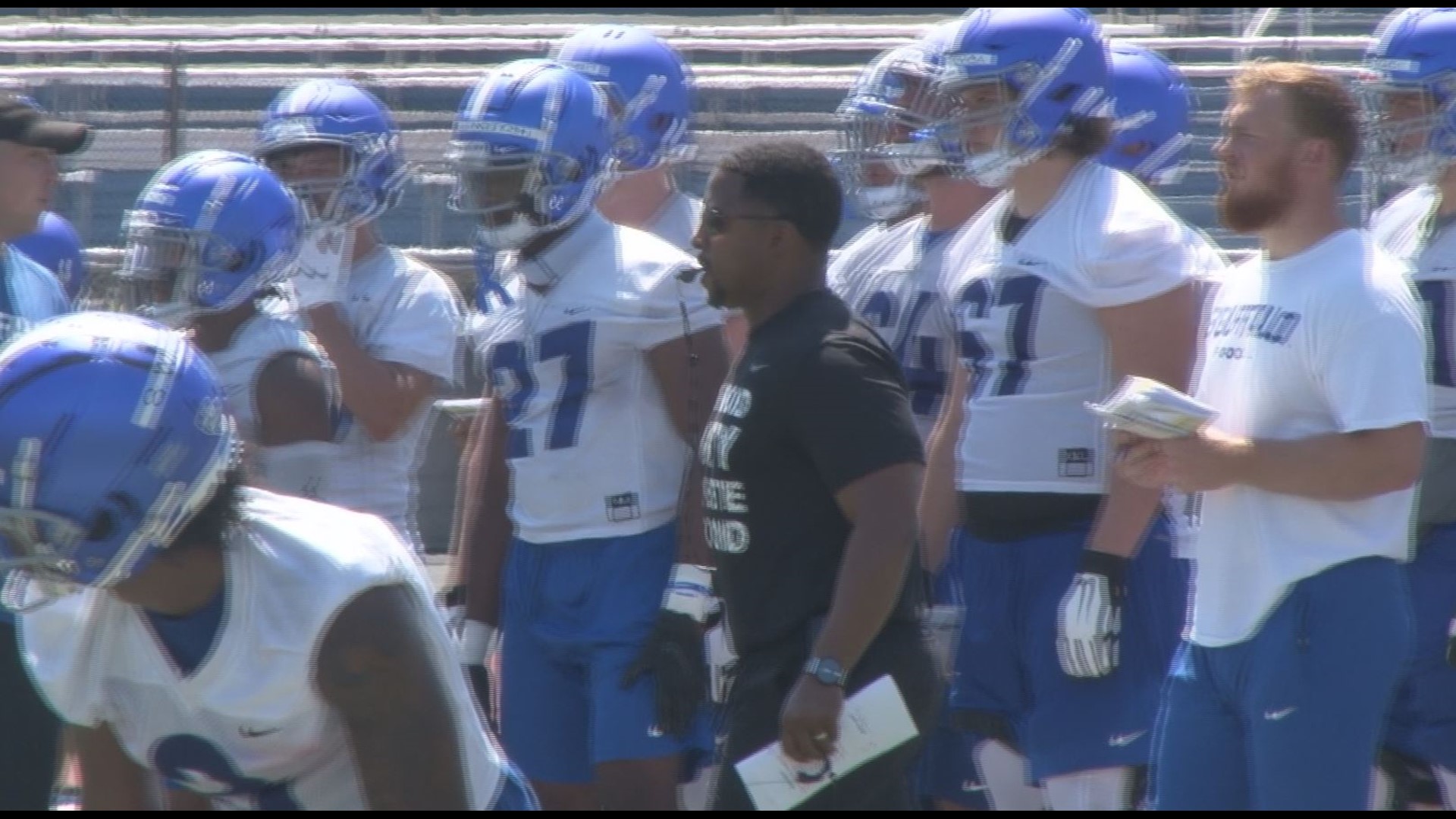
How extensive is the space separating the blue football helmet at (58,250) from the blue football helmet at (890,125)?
2688mm

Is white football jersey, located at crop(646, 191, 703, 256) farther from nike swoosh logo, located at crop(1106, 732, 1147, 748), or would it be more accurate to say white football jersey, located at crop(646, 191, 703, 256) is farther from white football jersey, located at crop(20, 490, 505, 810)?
white football jersey, located at crop(20, 490, 505, 810)

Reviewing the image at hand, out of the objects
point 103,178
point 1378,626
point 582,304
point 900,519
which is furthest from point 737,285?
point 103,178

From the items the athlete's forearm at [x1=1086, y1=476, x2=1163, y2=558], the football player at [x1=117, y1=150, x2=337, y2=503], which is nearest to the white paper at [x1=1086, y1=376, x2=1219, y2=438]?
the athlete's forearm at [x1=1086, y1=476, x2=1163, y2=558]

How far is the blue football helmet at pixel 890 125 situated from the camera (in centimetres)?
518

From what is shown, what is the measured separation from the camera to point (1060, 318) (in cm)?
464

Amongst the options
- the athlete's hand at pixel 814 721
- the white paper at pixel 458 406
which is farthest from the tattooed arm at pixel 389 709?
the white paper at pixel 458 406

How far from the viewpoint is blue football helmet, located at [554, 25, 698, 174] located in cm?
624

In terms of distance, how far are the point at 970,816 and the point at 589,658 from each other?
928 millimetres

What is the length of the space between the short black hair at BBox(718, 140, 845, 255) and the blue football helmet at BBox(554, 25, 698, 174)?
2168mm

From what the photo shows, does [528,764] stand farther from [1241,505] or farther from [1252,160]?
[1252,160]

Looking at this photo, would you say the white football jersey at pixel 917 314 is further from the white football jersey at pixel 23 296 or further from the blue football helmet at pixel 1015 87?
the white football jersey at pixel 23 296

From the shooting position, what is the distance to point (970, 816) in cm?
475

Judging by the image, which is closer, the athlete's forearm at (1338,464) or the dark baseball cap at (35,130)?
the athlete's forearm at (1338,464)

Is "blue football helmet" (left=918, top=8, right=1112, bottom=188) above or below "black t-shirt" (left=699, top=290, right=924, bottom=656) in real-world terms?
above
